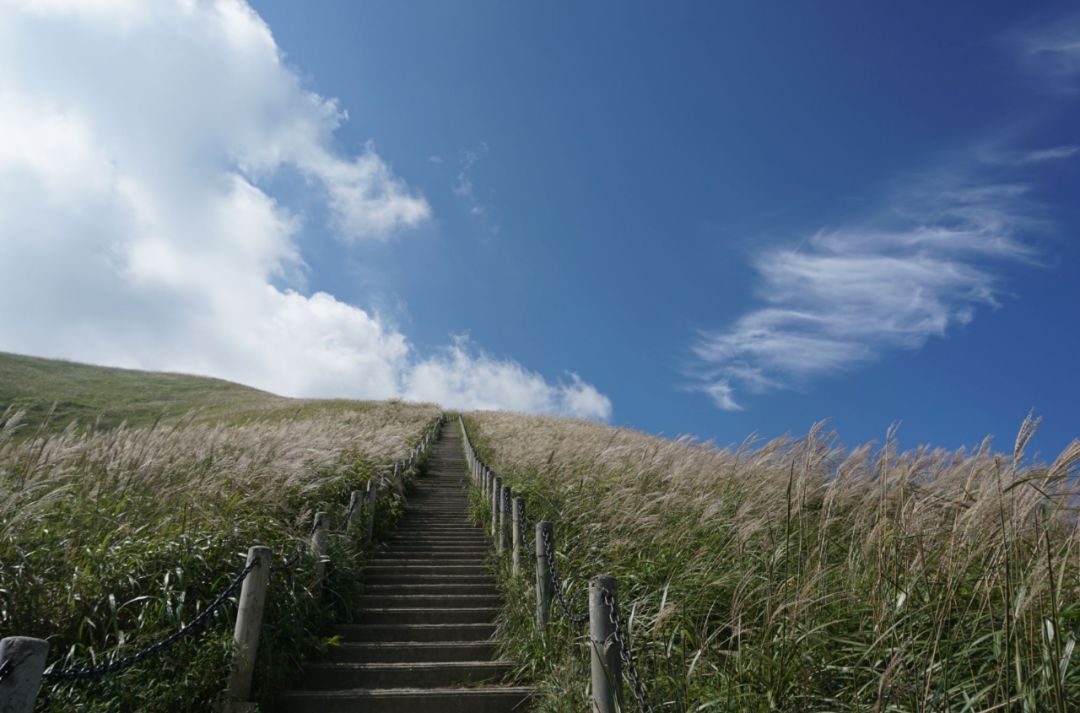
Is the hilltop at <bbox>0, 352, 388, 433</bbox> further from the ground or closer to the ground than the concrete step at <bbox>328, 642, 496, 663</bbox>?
further from the ground

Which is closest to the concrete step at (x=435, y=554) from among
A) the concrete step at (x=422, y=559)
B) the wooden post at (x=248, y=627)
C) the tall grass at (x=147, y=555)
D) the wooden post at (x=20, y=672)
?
the concrete step at (x=422, y=559)

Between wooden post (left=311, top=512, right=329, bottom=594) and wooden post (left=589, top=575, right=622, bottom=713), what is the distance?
3754 millimetres

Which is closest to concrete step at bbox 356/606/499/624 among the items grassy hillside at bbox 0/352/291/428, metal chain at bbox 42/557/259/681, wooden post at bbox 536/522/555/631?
wooden post at bbox 536/522/555/631

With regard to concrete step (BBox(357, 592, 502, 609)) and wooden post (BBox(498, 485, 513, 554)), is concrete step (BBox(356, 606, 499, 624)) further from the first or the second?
wooden post (BBox(498, 485, 513, 554))

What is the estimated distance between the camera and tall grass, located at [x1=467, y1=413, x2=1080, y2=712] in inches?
101

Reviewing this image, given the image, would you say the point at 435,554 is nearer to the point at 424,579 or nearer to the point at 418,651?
the point at 424,579

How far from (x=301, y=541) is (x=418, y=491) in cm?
936

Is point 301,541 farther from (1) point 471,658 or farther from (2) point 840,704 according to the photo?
(2) point 840,704

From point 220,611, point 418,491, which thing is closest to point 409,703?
point 220,611

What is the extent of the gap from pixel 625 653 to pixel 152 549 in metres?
4.27

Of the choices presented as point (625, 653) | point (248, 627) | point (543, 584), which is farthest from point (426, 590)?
point (625, 653)

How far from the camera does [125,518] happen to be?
5605mm

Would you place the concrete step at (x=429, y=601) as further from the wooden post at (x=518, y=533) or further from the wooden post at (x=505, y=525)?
the wooden post at (x=505, y=525)

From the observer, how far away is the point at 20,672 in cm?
232
